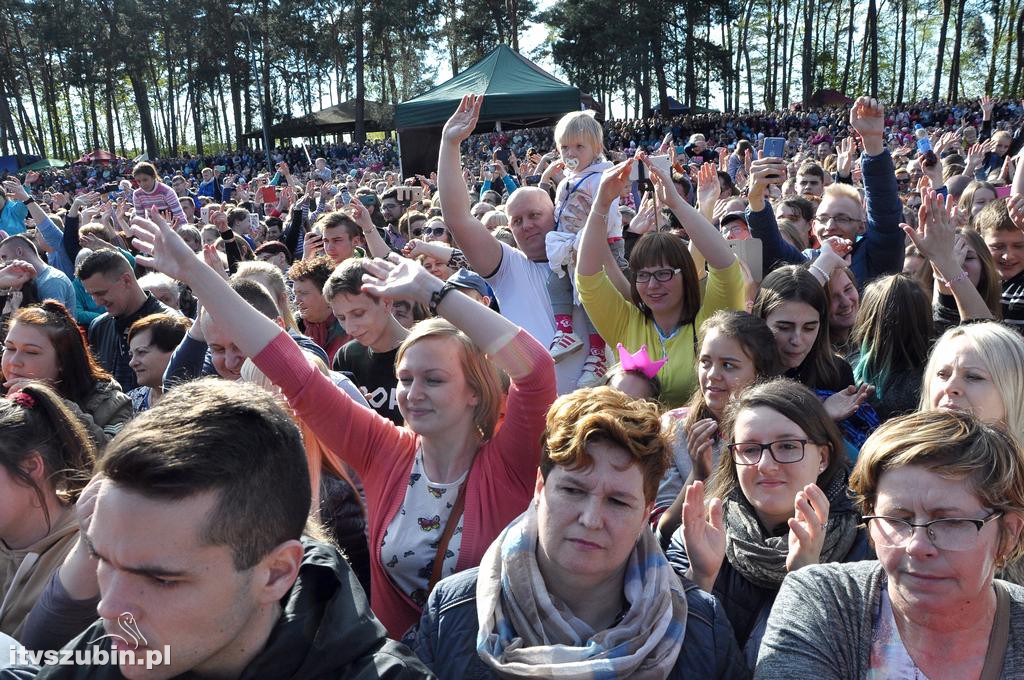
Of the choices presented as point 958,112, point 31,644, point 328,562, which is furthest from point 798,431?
point 958,112

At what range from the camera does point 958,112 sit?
2486 centimetres

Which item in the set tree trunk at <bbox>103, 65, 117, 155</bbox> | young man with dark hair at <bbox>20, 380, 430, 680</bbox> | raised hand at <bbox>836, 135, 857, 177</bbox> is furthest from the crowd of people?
tree trunk at <bbox>103, 65, 117, 155</bbox>

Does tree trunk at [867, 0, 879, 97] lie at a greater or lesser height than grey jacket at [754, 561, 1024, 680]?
Result: greater

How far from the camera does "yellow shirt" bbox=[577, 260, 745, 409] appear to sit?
3629mm

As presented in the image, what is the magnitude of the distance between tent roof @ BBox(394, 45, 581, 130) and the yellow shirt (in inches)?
476

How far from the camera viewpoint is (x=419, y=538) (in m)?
2.49

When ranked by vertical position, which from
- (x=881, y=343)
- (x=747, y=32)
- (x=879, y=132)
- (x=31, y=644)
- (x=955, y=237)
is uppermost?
A: (x=747, y=32)

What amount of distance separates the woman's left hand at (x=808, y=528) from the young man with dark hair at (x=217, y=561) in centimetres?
103

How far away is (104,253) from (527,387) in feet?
12.2

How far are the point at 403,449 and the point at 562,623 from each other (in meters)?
0.91

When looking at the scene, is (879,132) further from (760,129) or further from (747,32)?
(747,32)

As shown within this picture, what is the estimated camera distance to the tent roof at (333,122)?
41.1 meters

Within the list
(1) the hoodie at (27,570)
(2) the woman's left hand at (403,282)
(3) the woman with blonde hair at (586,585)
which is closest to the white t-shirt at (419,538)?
(3) the woman with blonde hair at (586,585)

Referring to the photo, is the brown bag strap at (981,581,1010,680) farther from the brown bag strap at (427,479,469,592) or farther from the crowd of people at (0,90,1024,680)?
the brown bag strap at (427,479,469,592)
